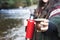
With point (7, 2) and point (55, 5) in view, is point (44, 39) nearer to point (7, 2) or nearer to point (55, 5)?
point (55, 5)

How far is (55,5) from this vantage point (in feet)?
6.20

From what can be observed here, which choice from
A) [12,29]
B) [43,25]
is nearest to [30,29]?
[43,25]

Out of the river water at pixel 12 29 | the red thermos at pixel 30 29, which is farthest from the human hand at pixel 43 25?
the river water at pixel 12 29

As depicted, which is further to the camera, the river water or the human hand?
the river water

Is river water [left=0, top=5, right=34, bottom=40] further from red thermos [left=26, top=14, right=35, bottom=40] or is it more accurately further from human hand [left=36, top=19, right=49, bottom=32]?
human hand [left=36, top=19, right=49, bottom=32]

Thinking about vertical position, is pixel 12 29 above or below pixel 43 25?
below

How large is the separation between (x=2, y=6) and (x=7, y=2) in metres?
1.57

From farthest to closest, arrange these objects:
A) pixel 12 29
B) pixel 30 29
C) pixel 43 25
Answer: pixel 12 29 < pixel 30 29 < pixel 43 25

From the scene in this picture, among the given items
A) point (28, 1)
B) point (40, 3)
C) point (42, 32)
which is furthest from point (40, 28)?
point (28, 1)

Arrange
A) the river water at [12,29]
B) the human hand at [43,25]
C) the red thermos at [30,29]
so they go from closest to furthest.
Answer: the human hand at [43,25]
the red thermos at [30,29]
the river water at [12,29]

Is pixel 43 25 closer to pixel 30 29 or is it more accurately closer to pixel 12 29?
pixel 30 29

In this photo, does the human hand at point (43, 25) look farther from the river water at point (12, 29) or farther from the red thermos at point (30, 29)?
the river water at point (12, 29)

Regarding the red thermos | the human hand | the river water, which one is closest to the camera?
the human hand

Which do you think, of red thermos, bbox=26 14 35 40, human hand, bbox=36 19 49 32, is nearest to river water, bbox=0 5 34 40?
red thermos, bbox=26 14 35 40
